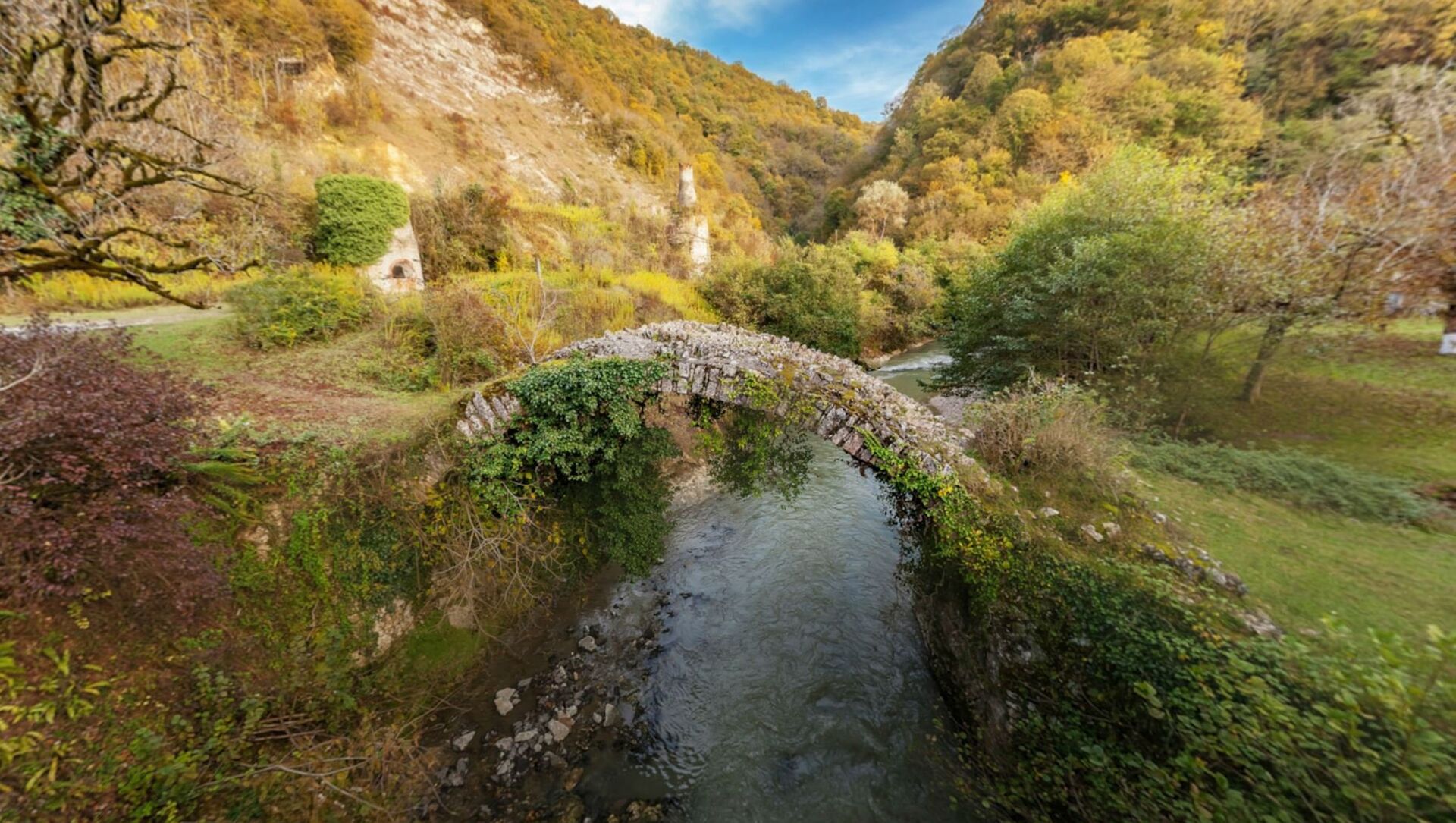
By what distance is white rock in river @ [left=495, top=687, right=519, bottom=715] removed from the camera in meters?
6.05

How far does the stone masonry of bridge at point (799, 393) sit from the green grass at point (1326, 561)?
9.25 ft

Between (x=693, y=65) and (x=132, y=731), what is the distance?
59970mm

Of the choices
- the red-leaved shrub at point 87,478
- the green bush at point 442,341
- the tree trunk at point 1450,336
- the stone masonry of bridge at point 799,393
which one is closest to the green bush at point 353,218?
the green bush at point 442,341

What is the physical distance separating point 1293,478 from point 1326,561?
244cm

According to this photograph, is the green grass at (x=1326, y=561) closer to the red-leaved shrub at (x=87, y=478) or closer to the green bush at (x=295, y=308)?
the red-leaved shrub at (x=87, y=478)

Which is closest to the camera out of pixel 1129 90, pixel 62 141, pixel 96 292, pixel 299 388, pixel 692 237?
pixel 62 141

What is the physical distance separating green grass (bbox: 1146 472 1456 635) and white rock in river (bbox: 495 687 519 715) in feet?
28.2

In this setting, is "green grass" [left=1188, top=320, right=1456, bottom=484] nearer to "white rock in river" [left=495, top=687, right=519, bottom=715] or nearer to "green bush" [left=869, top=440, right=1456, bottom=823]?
"green bush" [left=869, top=440, right=1456, bottom=823]

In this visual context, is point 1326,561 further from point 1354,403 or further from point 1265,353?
point 1354,403

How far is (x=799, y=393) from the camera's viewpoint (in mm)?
6621

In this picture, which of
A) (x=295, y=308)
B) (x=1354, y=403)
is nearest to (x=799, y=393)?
(x=295, y=308)

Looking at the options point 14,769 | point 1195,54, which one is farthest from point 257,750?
point 1195,54

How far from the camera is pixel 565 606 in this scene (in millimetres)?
7910

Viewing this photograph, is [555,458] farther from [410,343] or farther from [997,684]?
[997,684]
